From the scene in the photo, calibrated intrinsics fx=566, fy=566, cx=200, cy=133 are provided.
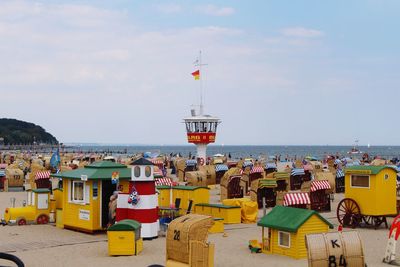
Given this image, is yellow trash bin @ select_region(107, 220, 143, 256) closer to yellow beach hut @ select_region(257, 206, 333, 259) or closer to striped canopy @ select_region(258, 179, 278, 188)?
yellow beach hut @ select_region(257, 206, 333, 259)

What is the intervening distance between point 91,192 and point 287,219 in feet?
22.6

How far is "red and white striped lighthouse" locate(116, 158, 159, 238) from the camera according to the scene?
17672 millimetres

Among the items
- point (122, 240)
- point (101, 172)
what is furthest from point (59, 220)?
point (122, 240)

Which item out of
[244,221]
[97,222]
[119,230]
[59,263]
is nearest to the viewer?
[59,263]

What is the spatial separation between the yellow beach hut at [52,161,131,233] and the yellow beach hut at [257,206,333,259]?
563 centimetres

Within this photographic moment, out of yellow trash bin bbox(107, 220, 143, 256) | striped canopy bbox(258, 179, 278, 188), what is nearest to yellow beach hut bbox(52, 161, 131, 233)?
yellow trash bin bbox(107, 220, 143, 256)

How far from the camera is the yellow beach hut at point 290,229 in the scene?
1491 centimetres

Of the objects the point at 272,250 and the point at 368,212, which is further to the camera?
the point at 368,212

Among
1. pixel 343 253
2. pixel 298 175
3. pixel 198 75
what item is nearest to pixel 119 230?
pixel 343 253

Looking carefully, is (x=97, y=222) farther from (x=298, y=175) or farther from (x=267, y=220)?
(x=298, y=175)

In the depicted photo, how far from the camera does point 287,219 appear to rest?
15453 mm

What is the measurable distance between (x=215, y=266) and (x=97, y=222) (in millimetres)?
6357

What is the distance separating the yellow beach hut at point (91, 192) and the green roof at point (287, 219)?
550cm

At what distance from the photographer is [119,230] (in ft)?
49.6
